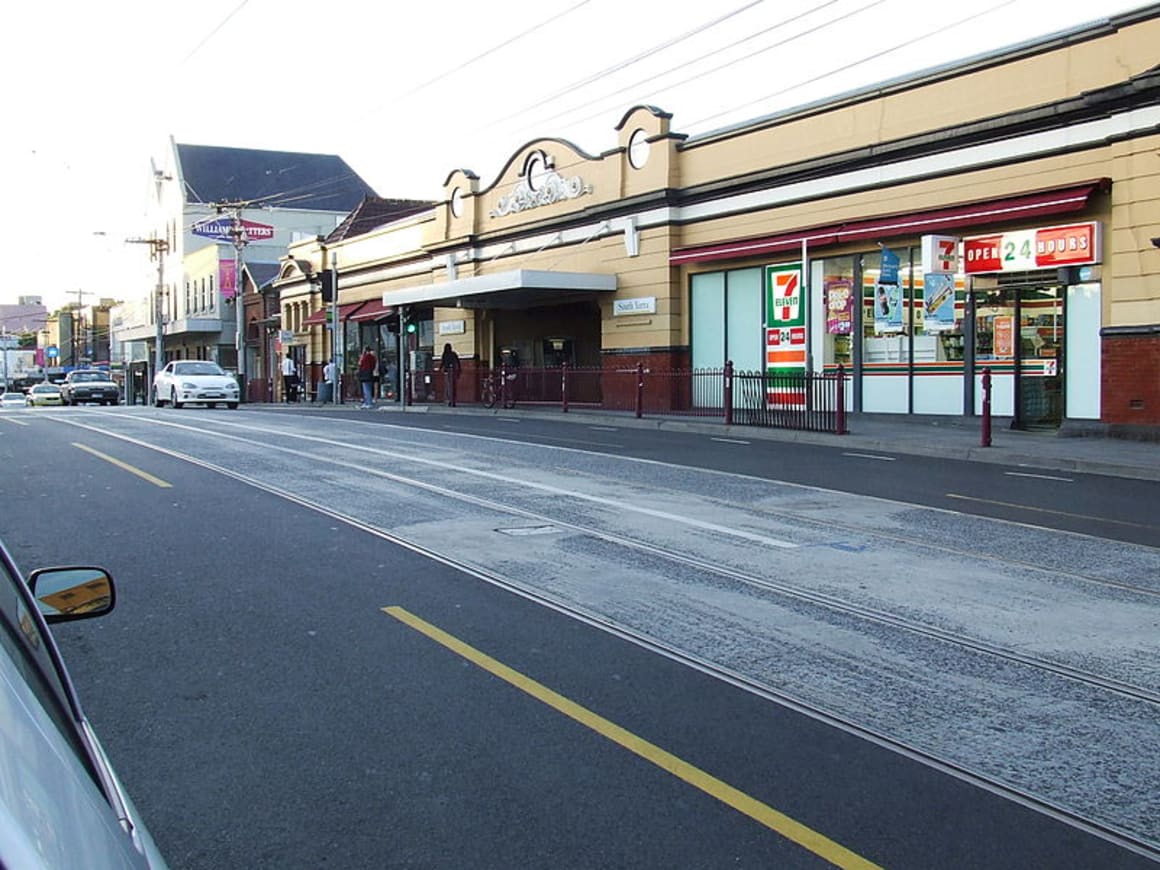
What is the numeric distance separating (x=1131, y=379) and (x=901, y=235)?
18.7 ft

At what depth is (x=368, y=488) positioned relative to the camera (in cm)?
1245

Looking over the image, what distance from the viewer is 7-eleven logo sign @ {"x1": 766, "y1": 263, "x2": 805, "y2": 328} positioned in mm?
25203

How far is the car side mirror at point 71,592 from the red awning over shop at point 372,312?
3843 cm

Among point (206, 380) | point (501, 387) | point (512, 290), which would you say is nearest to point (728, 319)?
point (512, 290)

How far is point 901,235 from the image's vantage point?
2248 cm

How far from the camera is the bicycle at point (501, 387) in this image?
3039 centimetres

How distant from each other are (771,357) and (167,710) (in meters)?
22.2

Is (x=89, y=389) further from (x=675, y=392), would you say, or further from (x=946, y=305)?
(x=946, y=305)

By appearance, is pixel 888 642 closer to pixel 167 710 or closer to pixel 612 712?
pixel 612 712

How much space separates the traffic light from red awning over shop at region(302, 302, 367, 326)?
0.73 metres

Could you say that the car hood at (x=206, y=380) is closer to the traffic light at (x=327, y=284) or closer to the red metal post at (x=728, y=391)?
the traffic light at (x=327, y=284)

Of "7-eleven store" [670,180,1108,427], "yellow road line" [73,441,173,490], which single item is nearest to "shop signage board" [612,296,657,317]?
"7-eleven store" [670,180,1108,427]

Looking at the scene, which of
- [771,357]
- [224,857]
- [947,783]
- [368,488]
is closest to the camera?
[224,857]

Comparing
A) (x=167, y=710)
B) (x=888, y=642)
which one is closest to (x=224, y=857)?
(x=167, y=710)
